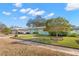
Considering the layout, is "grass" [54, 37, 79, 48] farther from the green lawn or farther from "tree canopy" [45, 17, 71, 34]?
"tree canopy" [45, 17, 71, 34]

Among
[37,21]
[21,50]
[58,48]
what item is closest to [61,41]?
[58,48]

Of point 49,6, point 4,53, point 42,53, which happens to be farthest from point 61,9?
point 4,53

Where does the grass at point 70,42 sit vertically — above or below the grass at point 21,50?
above

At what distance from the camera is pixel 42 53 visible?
3471mm

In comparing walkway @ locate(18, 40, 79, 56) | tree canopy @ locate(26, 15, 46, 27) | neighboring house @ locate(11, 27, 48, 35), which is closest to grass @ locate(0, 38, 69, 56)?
walkway @ locate(18, 40, 79, 56)

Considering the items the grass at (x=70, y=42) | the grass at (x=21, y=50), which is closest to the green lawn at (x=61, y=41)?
the grass at (x=70, y=42)

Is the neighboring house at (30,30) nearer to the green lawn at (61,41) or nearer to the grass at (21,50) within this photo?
the green lawn at (61,41)

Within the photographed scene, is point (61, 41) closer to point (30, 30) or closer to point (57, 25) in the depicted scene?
point (57, 25)

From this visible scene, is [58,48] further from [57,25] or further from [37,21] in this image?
[37,21]

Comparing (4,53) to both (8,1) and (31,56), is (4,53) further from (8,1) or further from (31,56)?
(8,1)

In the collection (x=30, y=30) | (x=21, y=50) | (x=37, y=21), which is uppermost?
(x=37, y=21)

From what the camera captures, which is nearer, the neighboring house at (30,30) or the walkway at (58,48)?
the walkway at (58,48)

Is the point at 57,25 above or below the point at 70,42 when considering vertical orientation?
above

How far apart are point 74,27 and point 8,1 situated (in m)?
0.88
